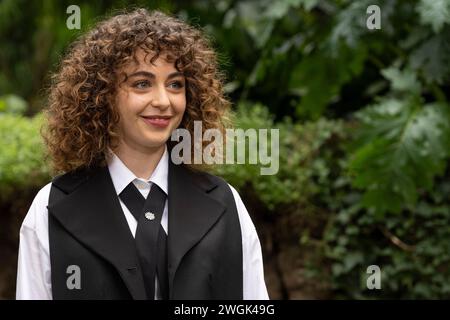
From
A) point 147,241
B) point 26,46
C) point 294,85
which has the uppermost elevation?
point 26,46

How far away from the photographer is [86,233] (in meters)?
1.95

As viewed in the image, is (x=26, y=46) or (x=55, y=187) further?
(x=26, y=46)

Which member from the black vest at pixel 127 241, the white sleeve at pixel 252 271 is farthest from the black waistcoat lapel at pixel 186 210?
the white sleeve at pixel 252 271

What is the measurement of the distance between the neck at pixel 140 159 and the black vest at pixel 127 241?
5cm

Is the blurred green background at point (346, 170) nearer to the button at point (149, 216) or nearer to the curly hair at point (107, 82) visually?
the curly hair at point (107, 82)

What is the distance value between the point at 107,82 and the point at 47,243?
1.44ft

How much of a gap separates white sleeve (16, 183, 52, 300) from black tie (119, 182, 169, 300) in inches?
8.6

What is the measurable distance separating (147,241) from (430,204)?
10.1ft

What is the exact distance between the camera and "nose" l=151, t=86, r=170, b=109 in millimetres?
2012

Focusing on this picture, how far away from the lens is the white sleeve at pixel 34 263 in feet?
6.38

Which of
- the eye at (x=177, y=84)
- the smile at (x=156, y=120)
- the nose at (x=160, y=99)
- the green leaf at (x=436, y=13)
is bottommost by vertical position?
the smile at (x=156, y=120)

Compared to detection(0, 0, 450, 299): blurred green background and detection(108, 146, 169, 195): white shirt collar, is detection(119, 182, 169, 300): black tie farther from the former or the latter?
detection(0, 0, 450, 299): blurred green background
